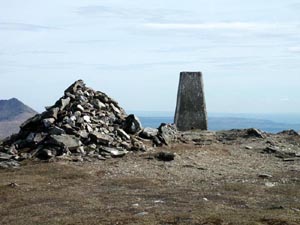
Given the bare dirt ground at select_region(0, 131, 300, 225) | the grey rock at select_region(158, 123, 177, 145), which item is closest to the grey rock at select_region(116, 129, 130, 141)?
the bare dirt ground at select_region(0, 131, 300, 225)

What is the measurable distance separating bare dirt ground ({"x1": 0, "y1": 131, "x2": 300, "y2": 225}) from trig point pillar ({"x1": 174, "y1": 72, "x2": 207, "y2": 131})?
7894mm

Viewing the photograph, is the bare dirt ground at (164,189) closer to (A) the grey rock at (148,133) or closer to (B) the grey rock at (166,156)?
(B) the grey rock at (166,156)

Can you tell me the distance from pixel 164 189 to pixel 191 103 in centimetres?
1856

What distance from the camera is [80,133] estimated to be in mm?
26906

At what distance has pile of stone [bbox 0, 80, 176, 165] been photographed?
25453 millimetres


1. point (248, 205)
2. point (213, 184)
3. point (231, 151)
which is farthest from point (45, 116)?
point (248, 205)

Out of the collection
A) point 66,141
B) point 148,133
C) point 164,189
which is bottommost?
point 164,189

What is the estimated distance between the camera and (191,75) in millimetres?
36969

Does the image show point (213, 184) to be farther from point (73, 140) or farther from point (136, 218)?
point (73, 140)

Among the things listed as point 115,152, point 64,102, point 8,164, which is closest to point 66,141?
point 115,152

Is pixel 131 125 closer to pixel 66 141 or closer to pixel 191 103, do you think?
pixel 66 141

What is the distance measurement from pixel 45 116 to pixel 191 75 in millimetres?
11751

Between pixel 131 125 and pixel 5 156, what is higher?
pixel 131 125

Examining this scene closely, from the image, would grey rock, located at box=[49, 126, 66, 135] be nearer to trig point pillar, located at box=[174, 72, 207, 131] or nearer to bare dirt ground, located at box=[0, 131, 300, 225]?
bare dirt ground, located at box=[0, 131, 300, 225]
